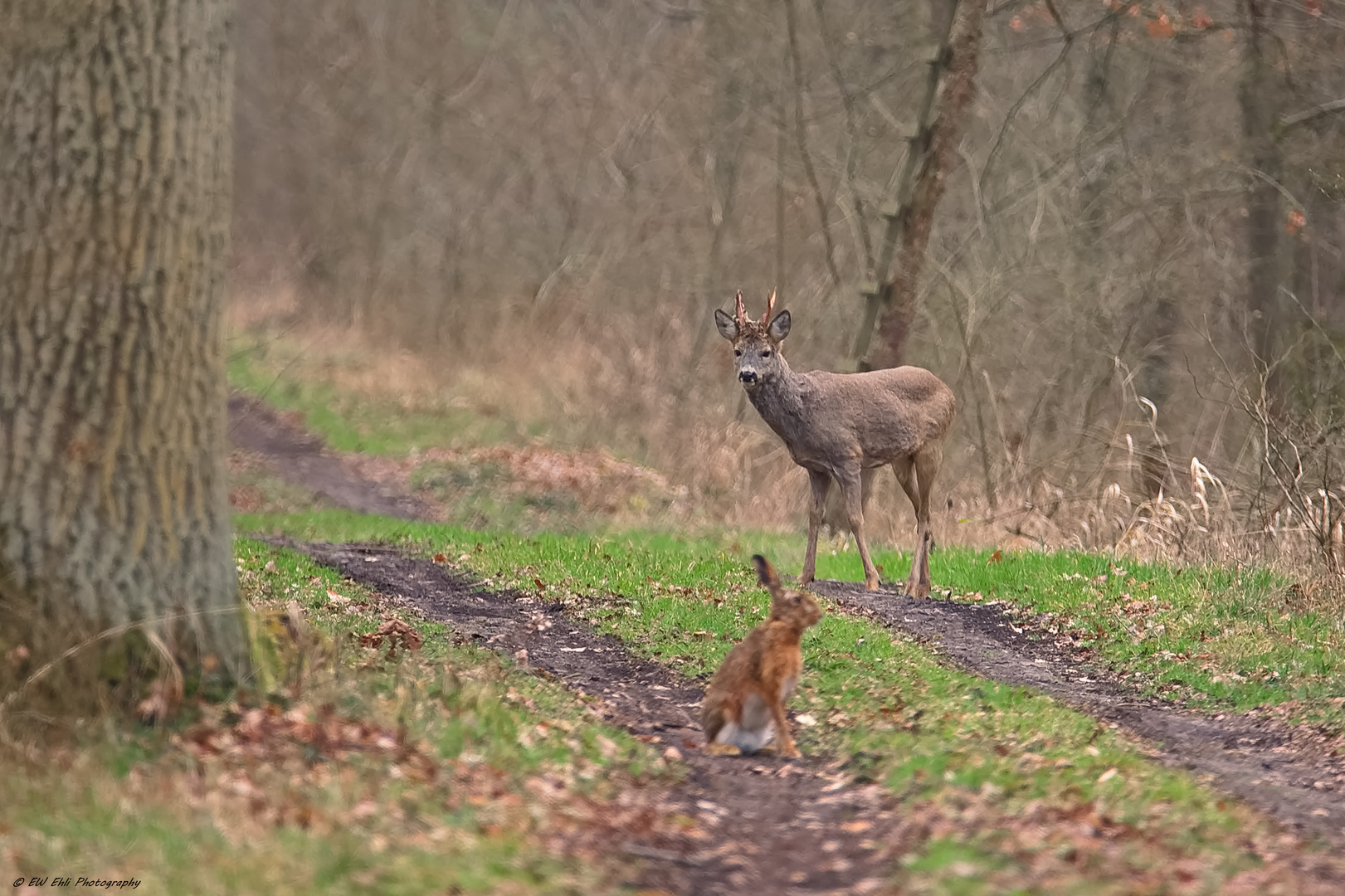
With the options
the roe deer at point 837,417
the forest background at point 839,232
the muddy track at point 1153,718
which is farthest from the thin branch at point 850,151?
the muddy track at point 1153,718

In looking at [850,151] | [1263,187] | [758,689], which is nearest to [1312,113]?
[1263,187]

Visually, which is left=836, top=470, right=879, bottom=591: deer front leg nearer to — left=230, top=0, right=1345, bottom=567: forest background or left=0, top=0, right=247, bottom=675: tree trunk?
left=230, top=0, right=1345, bottom=567: forest background

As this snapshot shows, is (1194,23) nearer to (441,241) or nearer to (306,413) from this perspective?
(306,413)

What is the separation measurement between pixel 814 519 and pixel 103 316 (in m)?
8.62

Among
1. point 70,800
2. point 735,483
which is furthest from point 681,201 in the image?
point 70,800

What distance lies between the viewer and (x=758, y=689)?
7980 mm

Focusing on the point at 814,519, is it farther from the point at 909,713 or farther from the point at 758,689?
the point at 758,689

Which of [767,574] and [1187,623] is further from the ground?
[767,574]

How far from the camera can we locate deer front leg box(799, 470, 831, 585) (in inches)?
555

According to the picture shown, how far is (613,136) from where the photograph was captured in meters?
33.8

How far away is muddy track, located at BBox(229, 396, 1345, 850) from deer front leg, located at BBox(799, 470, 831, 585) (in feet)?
0.64

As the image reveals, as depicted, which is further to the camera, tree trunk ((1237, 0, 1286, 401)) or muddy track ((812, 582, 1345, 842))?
tree trunk ((1237, 0, 1286, 401))

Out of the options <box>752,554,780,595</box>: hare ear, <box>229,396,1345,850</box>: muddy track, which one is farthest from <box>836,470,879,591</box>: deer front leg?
<box>752,554,780,595</box>: hare ear

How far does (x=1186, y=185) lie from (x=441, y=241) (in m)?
18.3
